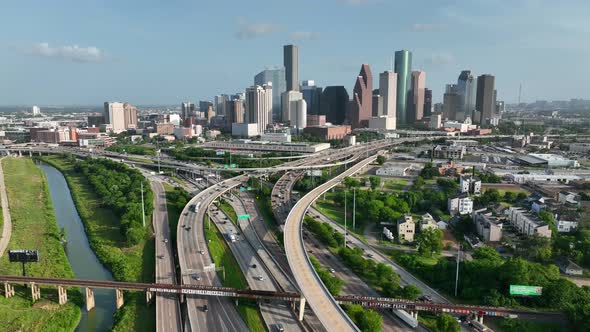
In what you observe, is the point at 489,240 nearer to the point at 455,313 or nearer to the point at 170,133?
the point at 455,313

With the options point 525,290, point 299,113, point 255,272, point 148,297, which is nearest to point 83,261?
point 148,297

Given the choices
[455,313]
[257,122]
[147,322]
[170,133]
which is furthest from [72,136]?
[455,313]

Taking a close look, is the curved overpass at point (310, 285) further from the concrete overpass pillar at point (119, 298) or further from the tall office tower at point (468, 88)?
the tall office tower at point (468, 88)

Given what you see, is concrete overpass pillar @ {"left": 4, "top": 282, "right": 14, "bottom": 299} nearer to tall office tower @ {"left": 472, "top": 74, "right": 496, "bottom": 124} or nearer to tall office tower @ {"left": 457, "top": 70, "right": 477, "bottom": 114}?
tall office tower @ {"left": 472, "top": 74, "right": 496, "bottom": 124}

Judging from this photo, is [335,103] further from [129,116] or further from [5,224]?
[5,224]

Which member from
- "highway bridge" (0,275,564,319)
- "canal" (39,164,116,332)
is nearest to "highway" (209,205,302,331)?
"highway bridge" (0,275,564,319)

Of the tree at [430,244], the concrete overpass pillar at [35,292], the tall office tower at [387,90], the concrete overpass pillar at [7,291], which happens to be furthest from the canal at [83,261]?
the tall office tower at [387,90]
